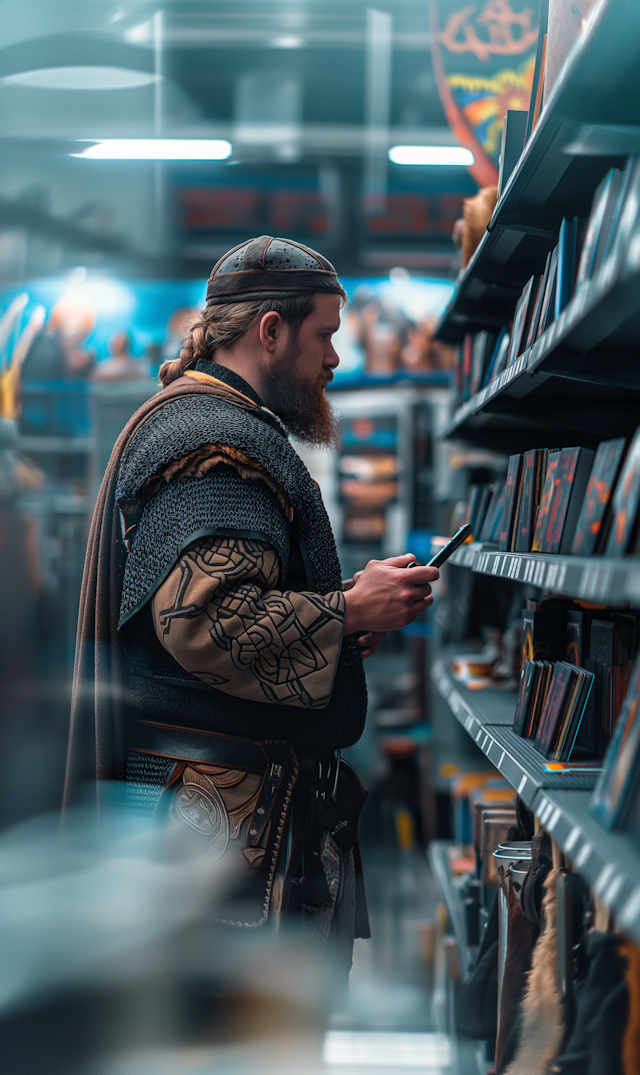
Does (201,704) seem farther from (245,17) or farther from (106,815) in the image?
(245,17)

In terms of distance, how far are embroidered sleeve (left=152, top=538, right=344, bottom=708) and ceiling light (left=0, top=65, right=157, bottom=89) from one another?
2704 millimetres

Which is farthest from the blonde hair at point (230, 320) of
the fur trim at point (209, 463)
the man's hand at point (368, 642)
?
the man's hand at point (368, 642)

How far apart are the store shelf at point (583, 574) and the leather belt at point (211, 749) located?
51cm

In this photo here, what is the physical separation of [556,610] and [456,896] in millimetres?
1160

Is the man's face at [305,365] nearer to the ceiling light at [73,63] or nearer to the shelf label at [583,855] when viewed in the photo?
the shelf label at [583,855]

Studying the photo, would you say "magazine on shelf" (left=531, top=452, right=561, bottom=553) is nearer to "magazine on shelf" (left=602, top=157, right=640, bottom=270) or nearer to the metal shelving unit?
the metal shelving unit

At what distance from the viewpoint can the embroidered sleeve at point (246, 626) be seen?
1.29 m

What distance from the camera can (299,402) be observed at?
1.64 metres

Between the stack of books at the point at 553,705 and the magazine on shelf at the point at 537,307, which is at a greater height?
the magazine on shelf at the point at 537,307

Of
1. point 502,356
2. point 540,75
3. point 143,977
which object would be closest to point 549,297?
point 540,75

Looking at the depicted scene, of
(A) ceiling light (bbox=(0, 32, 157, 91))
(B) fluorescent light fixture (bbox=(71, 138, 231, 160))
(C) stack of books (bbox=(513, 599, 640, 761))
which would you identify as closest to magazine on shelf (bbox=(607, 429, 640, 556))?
(C) stack of books (bbox=(513, 599, 640, 761))

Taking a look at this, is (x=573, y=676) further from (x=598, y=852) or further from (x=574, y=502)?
(x=598, y=852)

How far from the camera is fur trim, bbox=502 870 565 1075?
47.4 inches

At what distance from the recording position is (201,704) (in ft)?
4.66
